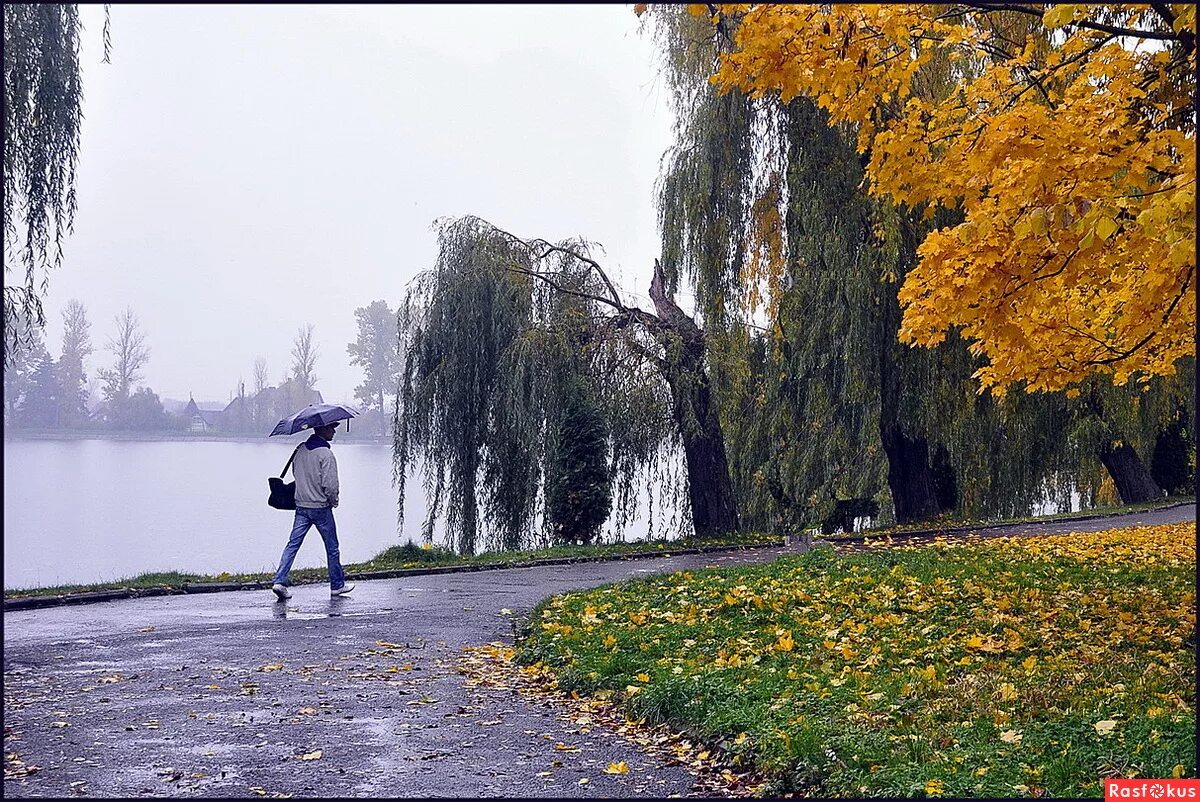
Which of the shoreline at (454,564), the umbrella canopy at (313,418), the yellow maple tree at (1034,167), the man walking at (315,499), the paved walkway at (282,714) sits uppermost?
the yellow maple tree at (1034,167)

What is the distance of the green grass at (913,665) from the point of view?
4.74 metres

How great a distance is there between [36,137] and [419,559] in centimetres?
790

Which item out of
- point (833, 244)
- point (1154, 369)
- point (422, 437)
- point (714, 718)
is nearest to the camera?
point (714, 718)

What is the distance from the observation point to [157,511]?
34.1m

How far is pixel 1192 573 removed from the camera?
9758 mm

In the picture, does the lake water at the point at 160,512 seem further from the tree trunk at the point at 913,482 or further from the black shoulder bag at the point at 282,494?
the black shoulder bag at the point at 282,494

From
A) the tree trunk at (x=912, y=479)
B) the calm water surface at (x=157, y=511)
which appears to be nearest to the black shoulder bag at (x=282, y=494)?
the calm water surface at (x=157, y=511)

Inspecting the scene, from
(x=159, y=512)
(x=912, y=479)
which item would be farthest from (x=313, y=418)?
(x=159, y=512)

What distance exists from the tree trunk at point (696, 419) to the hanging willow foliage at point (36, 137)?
9789 mm

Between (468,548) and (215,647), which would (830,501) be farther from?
(215,647)

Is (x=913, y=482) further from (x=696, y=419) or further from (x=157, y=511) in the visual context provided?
(x=157, y=511)

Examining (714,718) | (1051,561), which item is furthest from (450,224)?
(714,718)

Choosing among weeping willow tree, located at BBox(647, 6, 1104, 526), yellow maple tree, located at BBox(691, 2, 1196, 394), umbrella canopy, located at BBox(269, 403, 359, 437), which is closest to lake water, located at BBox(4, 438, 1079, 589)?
weeping willow tree, located at BBox(647, 6, 1104, 526)

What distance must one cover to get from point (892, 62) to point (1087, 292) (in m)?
3.29
